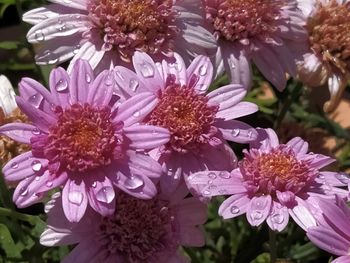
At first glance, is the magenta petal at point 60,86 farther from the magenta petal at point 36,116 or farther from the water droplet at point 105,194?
the water droplet at point 105,194

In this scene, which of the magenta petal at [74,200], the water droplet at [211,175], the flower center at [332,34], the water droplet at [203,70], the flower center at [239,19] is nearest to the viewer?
the magenta petal at [74,200]

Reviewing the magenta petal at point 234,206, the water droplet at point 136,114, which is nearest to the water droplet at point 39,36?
the water droplet at point 136,114

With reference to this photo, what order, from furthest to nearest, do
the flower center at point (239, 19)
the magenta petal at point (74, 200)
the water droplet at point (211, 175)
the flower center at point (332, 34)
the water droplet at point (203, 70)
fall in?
the flower center at point (332, 34) < the flower center at point (239, 19) < the water droplet at point (203, 70) < the water droplet at point (211, 175) < the magenta petal at point (74, 200)

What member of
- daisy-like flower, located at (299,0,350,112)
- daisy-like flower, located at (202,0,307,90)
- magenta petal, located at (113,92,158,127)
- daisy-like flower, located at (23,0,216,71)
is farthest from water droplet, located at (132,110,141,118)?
daisy-like flower, located at (299,0,350,112)

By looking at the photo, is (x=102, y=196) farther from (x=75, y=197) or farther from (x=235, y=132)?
(x=235, y=132)

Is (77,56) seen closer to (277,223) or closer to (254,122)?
(277,223)

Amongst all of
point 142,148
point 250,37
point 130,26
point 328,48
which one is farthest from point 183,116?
point 328,48
